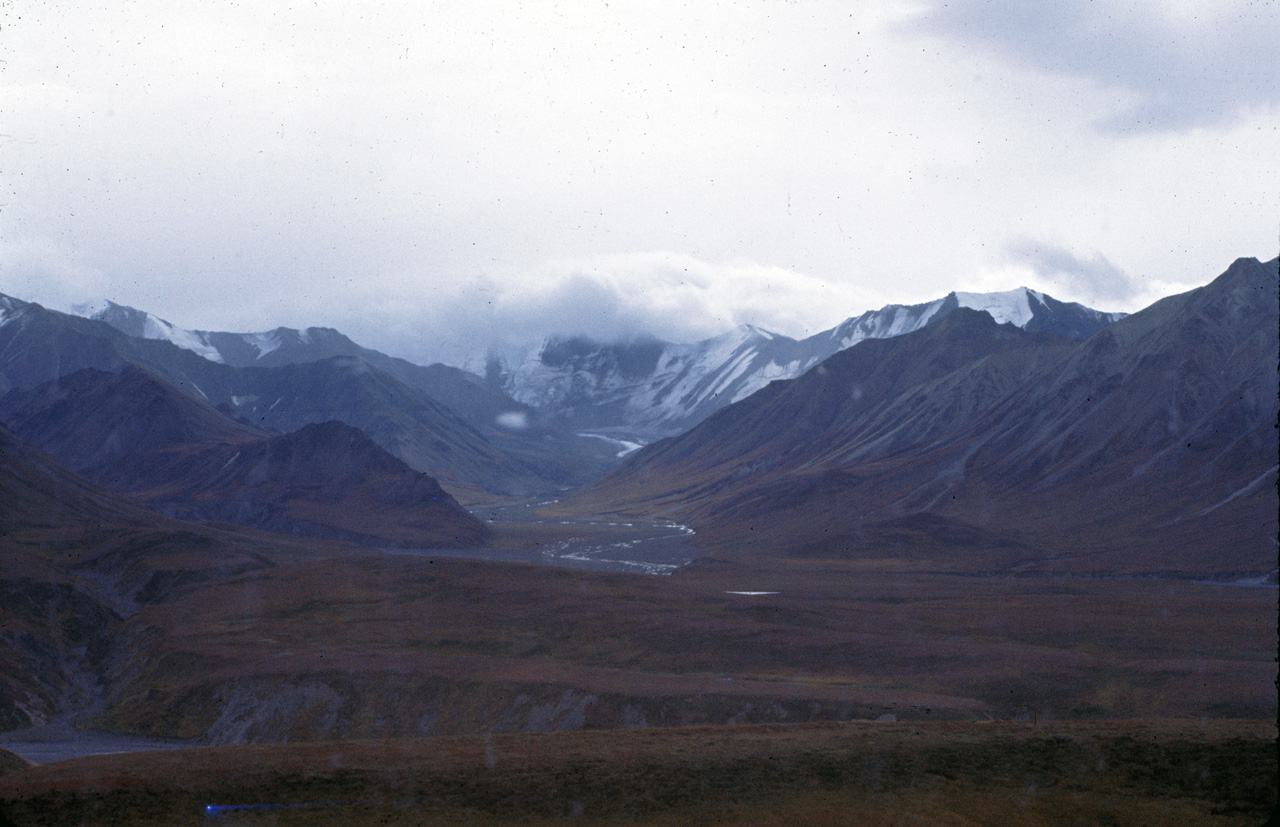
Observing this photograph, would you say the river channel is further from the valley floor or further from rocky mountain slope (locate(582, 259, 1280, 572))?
the valley floor

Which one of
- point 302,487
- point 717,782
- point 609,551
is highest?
point 302,487

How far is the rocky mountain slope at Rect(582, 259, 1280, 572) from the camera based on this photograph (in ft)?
401

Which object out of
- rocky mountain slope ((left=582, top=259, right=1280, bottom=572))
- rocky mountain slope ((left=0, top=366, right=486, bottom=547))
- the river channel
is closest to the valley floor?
rocky mountain slope ((left=582, top=259, right=1280, bottom=572))

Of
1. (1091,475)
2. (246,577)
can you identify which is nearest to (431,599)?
(246,577)

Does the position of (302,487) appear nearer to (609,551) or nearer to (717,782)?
(609,551)

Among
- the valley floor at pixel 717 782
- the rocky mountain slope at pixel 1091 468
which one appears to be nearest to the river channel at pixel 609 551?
the rocky mountain slope at pixel 1091 468

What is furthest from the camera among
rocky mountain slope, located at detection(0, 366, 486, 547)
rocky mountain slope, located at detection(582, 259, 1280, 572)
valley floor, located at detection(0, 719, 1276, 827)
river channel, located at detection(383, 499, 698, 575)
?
rocky mountain slope, located at detection(0, 366, 486, 547)

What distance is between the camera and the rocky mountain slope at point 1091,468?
401 feet

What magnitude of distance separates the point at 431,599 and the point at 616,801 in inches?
2520

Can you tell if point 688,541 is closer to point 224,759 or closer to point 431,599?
point 431,599

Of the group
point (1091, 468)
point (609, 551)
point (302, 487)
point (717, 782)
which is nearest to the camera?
point (717, 782)

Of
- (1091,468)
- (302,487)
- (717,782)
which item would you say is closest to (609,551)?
(302,487)

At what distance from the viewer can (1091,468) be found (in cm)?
14750

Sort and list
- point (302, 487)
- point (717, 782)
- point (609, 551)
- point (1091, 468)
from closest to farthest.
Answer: point (717, 782)
point (1091, 468)
point (609, 551)
point (302, 487)
